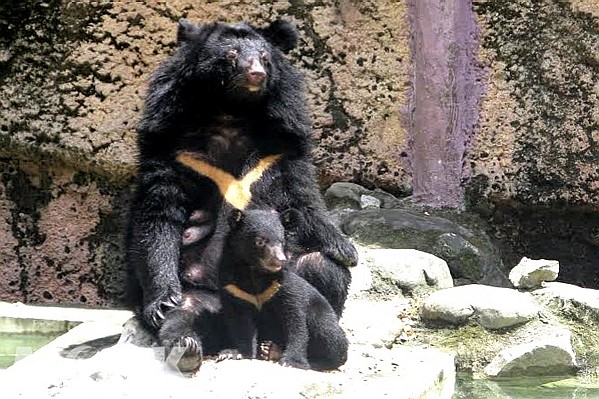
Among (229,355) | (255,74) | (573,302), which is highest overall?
(255,74)

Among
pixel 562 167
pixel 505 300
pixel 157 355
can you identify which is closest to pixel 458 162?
pixel 562 167

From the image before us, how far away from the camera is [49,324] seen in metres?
6.01

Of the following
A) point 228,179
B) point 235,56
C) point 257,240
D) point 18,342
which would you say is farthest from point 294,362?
point 18,342

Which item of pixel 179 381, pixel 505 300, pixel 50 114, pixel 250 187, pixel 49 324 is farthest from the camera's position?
pixel 50 114

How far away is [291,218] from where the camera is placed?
15.3 feet

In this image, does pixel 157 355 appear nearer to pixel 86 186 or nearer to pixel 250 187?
pixel 250 187

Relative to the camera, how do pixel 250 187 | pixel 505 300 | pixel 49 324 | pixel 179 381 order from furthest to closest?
pixel 49 324, pixel 505 300, pixel 250 187, pixel 179 381

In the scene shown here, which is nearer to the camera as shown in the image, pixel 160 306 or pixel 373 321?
pixel 160 306

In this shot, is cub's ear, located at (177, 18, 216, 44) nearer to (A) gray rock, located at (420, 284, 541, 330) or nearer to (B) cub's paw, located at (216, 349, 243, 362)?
(B) cub's paw, located at (216, 349, 243, 362)

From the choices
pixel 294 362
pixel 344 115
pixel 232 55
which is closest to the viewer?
pixel 294 362

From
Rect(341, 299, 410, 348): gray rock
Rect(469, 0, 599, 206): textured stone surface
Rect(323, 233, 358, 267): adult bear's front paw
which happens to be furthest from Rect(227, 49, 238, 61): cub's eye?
Rect(469, 0, 599, 206): textured stone surface

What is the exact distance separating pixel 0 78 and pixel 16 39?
243mm

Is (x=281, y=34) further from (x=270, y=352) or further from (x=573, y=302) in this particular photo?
(x=573, y=302)

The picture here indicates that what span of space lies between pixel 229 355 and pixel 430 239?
2.30 metres
